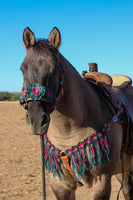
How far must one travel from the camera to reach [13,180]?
5348mm

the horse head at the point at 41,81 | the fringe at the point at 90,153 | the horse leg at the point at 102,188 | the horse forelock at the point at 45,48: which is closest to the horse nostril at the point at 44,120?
the horse head at the point at 41,81

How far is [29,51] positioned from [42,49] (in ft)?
0.44

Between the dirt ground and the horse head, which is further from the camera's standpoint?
the dirt ground

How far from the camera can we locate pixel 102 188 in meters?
2.40

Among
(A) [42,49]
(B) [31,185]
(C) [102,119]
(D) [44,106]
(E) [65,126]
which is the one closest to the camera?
(D) [44,106]

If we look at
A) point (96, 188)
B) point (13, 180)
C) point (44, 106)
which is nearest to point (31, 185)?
point (13, 180)

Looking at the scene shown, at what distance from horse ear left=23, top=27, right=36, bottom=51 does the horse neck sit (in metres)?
0.33

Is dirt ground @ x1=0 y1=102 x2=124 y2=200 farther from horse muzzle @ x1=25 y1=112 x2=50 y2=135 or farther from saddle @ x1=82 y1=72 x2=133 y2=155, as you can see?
horse muzzle @ x1=25 y1=112 x2=50 y2=135

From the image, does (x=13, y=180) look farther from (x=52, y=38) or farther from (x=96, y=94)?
(x=52, y=38)

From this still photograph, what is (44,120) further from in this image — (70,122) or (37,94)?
(70,122)

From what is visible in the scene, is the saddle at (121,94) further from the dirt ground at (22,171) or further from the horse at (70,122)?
the dirt ground at (22,171)

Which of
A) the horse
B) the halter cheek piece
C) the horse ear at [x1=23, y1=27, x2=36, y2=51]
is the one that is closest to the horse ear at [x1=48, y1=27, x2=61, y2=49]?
the horse

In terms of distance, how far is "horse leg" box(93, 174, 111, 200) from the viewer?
94.4 inches

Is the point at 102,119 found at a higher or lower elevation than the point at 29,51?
lower
